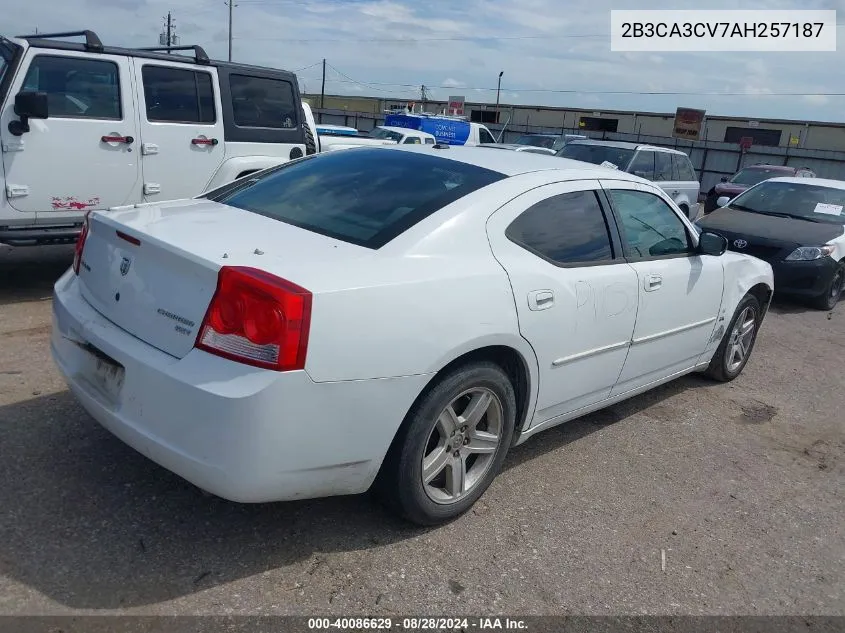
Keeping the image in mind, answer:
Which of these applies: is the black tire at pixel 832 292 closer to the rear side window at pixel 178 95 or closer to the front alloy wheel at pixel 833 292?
the front alloy wheel at pixel 833 292

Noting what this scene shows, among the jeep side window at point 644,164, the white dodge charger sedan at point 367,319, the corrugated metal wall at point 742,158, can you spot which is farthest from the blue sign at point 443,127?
the white dodge charger sedan at point 367,319

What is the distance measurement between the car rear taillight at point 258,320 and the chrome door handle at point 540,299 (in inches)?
46.4

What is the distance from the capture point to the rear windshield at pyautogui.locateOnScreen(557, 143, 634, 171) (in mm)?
13070

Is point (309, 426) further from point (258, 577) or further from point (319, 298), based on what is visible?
point (258, 577)

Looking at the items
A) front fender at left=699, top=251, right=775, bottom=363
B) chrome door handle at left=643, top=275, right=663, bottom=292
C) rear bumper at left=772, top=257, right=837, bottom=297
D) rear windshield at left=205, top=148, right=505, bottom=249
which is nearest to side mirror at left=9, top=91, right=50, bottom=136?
rear windshield at left=205, top=148, right=505, bottom=249

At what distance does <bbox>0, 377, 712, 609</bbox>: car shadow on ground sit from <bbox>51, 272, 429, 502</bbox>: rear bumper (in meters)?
0.37

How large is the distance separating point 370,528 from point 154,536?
884 millimetres

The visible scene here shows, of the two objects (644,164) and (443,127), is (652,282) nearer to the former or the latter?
(644,164)

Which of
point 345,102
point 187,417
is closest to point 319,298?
point 187,417

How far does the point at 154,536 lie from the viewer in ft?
9.64

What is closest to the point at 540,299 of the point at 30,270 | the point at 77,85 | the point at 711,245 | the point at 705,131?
the point at 711,245

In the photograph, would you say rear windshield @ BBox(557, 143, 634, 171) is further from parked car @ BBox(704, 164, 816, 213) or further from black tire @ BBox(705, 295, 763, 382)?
black tire @ BBox(705, 295, 763, 382)

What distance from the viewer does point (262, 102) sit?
7.74 meters

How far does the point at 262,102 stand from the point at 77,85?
198cm
